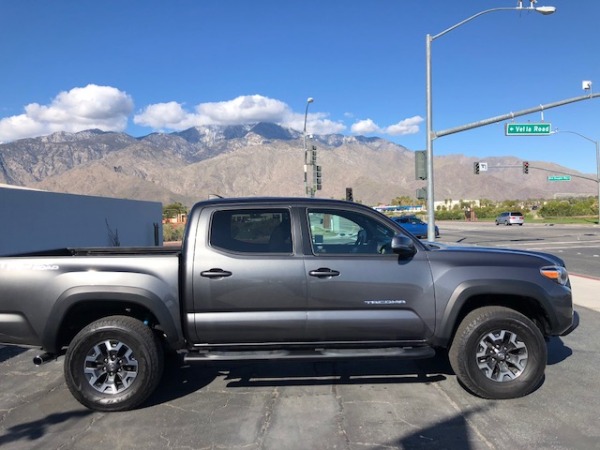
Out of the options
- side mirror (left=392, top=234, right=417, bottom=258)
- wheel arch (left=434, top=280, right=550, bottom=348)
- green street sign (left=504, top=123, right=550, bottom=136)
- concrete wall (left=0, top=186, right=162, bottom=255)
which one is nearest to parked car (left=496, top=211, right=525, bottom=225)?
green street sign (left=504, top=123, right=550, bottom=136)

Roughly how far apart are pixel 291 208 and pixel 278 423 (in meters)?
1.98

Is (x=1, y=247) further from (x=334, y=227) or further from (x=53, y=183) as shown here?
(x=53, y=183)

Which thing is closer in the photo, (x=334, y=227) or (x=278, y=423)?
(x=278, y=423)

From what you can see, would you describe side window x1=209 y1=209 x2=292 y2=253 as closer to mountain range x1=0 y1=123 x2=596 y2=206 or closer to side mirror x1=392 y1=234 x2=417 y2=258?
side mirror x1=392 y1=234 x2=417 y2=258

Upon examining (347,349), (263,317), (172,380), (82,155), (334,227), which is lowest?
(172,380)

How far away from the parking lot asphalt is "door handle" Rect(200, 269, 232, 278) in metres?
0.84

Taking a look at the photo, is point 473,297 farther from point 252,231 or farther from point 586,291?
point 586,291

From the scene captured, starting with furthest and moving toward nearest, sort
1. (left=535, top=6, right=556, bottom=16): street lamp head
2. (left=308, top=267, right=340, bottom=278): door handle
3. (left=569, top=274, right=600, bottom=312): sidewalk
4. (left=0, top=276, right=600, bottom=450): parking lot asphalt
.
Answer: (left=535, top=6, right=556, bottom=16): street lamp head, (left=569, top=274, right=600, bottom=312): sidewalk, (left=308, top=267, right=340, bottom=278): door handle, (left=0, top=276, right=600, bottom=450): parking lot asphalt

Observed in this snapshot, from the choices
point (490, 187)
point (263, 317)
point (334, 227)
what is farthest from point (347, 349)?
point (490, 187)

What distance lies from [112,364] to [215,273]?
127 centimetres

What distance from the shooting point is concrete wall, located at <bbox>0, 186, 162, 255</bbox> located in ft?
41.8

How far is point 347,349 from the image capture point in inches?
182

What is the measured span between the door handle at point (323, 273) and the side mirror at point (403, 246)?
0.59 m

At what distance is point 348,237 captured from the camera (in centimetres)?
518
